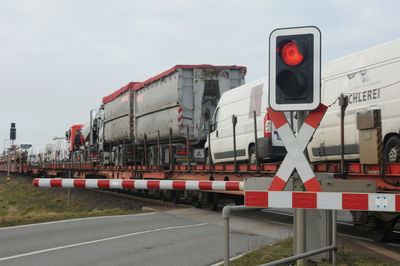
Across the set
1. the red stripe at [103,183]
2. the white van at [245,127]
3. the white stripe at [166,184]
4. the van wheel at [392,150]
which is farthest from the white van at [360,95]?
the red stripe at [103,183]

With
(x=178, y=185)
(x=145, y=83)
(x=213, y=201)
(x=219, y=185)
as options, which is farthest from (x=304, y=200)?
(x=145, y=83)

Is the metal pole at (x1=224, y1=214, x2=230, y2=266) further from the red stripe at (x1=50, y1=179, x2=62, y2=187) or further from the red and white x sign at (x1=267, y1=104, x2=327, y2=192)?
the red stripe at (x1=50, y1=179, x2=62, y2=187)

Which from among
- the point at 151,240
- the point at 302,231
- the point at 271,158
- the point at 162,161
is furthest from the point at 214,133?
the point at 302,231

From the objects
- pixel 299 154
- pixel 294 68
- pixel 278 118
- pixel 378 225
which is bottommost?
pixel 378 225

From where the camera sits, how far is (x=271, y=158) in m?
13.7

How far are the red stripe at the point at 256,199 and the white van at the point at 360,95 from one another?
6.07 m

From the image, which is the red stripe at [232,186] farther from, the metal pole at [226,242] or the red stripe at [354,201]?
the red stripe at [354,201]

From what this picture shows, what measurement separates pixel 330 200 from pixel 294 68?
1109 mm

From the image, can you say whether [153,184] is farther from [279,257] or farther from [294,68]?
[294,68]

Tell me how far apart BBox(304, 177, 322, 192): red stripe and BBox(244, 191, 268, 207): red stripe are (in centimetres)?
33

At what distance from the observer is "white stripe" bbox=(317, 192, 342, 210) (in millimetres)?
3945

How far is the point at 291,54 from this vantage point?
4309 millimetres

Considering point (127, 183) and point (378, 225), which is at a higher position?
point (127, 183)

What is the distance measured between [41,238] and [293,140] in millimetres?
7618
